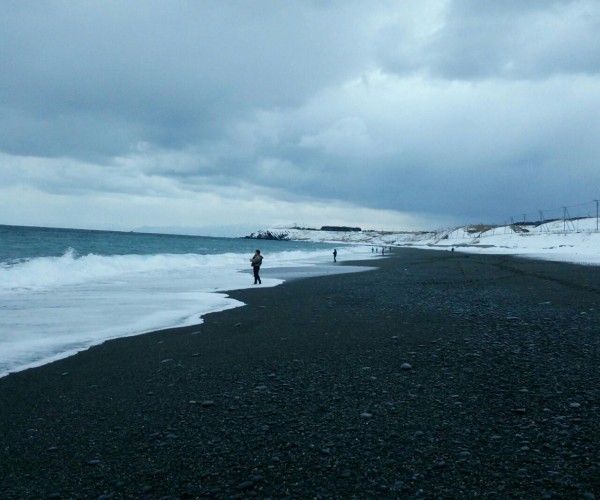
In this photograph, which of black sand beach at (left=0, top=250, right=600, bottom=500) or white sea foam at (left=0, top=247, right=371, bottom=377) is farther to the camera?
white sea foam at (left=0, top=247, right=371, bottom=377)

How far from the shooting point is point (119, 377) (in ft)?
23.9

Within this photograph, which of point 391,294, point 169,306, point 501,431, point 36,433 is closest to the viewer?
point 501,431

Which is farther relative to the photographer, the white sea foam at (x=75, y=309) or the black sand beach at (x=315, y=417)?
the white sea foam at (x=75, y=309)

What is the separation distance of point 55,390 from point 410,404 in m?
5.38

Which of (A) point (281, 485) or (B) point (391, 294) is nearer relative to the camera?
(A) point (281, 485)

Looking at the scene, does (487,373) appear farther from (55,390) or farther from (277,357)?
(55,390)

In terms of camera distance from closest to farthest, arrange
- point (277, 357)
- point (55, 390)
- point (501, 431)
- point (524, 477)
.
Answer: point (524, 477) → point (501, 431) → point (55, 390) → point (277, 357)

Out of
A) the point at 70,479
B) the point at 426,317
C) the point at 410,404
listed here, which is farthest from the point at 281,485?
the point at 426,317

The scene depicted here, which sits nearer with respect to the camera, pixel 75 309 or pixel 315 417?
pixel 315 417

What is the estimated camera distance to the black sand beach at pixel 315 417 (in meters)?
3.91

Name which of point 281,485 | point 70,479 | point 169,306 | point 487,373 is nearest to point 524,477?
point 281,485

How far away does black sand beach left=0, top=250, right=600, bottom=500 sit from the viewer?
3.91 meters

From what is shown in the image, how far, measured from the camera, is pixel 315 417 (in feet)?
17.4

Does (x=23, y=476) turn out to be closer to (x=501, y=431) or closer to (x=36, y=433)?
(x=36, y=433)
